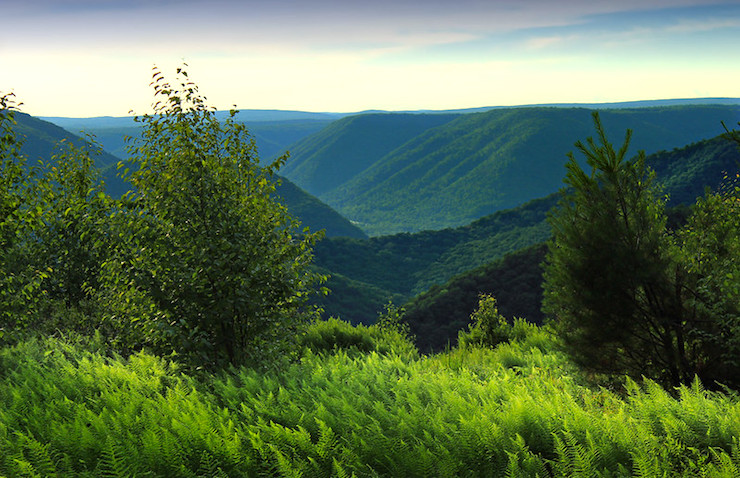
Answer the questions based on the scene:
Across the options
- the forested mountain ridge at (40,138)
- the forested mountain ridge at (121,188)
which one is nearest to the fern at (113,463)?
the forested mountain ridge at (40,138)

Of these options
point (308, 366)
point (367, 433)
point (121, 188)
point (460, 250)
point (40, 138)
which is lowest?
point (460, 250)

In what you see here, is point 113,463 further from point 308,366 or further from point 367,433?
point 308,366

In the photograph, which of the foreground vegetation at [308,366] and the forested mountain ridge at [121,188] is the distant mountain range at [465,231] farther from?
the foreground vegetation at [308,366]

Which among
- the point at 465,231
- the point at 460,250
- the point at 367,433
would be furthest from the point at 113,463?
the point at 465,231

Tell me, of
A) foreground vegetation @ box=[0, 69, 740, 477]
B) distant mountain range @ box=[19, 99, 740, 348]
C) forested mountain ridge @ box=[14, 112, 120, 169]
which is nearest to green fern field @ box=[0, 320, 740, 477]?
foreground vegetation @ box=[0, 69, 740, 477]

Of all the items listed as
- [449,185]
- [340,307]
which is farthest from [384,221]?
[340,307]

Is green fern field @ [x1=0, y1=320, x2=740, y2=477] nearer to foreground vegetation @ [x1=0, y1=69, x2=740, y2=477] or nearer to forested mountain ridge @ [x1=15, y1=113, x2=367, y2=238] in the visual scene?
foreground vegetation @ [x1=0, y1=69, x2=740, y2=477]
